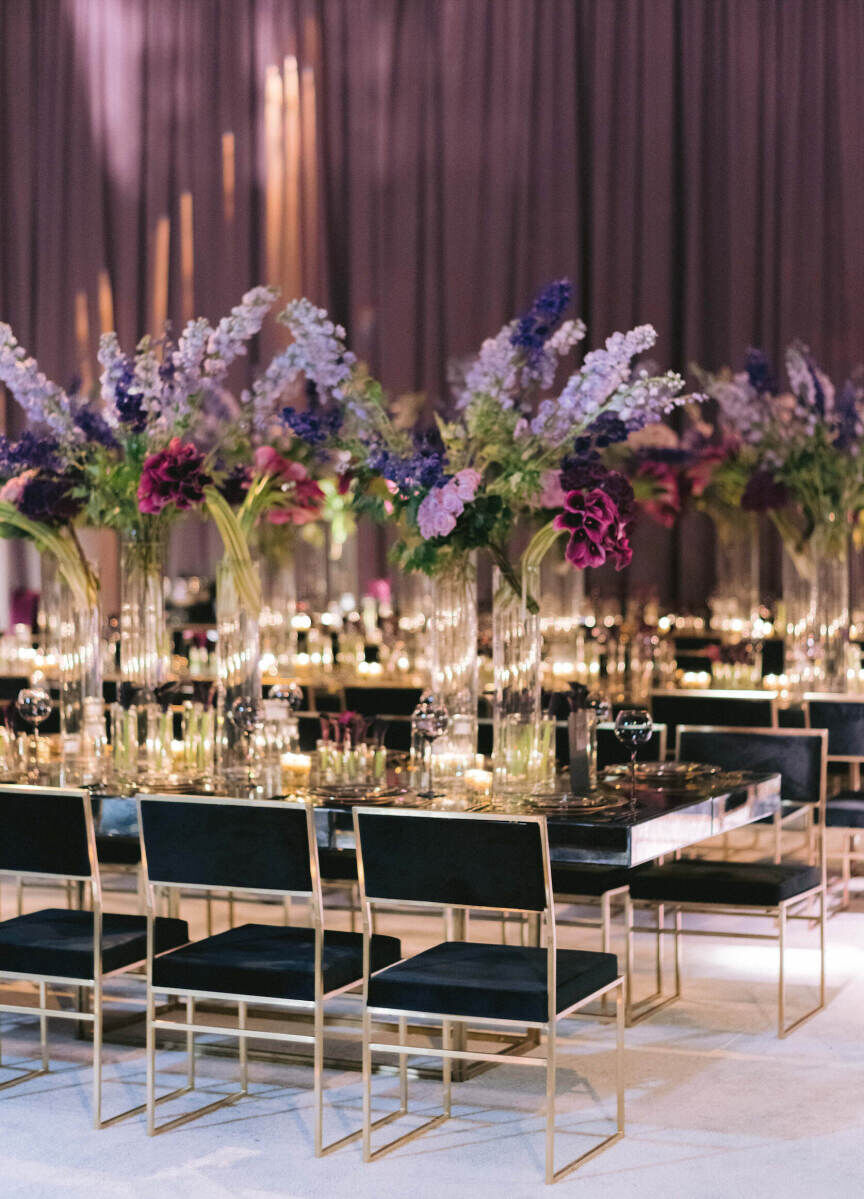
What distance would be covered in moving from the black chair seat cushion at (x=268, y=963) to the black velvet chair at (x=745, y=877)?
85cm

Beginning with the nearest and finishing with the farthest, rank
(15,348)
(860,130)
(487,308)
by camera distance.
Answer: (15,348)
(860,130)
(487,308)

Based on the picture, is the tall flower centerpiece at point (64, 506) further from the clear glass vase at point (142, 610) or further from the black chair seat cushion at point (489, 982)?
the black chair seat cushion at point (489, 982)

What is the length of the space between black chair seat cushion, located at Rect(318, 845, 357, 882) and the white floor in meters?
0.78

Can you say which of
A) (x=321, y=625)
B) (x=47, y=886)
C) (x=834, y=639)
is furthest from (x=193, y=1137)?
(x=321, y=625)

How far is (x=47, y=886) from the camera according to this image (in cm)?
671

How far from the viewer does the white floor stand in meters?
3.47

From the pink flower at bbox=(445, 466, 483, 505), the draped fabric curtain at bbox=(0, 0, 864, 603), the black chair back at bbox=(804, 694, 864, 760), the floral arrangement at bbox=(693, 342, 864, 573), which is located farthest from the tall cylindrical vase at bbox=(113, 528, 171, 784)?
the draped fabric curtain at bbox=(0, 0, 864, 603)

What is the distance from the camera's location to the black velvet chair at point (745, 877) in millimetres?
4488

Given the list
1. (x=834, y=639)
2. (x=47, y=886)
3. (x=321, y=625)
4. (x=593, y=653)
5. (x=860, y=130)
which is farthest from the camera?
(x=860, y=130)

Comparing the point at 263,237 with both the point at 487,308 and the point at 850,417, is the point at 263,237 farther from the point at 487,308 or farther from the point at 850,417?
the point at 850,417

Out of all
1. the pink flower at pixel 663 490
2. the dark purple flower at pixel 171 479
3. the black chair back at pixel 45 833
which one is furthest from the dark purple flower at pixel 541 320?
the pink flower at pixel 663 490

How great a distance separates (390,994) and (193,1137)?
2.02ft

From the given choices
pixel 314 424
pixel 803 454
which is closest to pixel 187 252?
pixel 803 454

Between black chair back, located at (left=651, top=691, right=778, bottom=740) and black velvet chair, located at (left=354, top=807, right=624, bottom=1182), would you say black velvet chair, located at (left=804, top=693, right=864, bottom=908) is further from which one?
black velvet chair, located at (left=354, top=807, right=624, bottom=1182)
